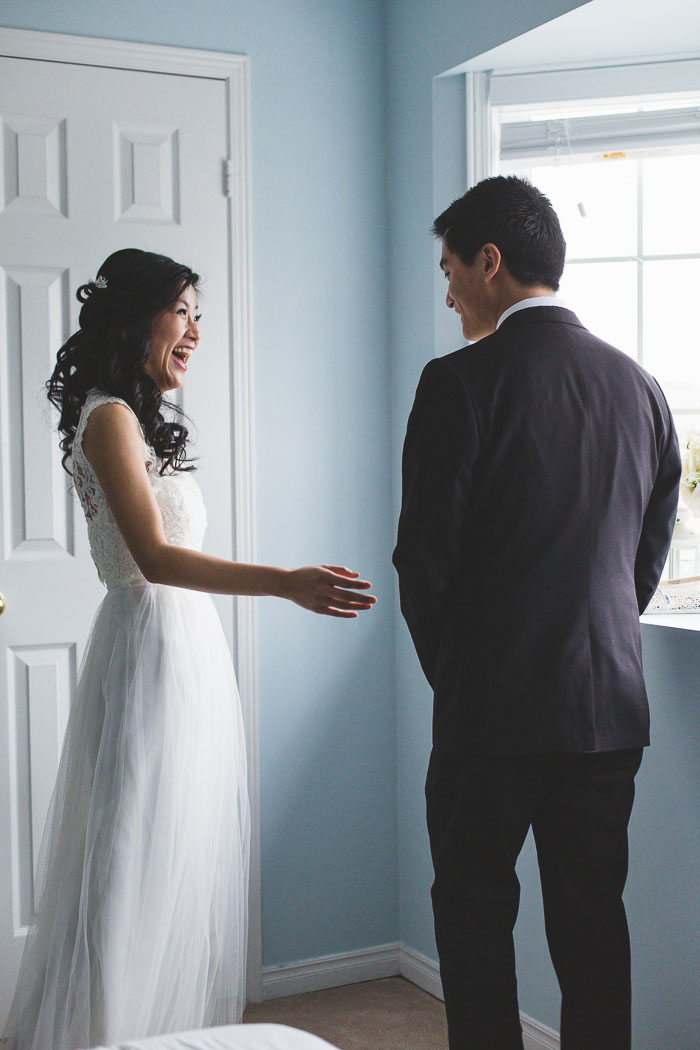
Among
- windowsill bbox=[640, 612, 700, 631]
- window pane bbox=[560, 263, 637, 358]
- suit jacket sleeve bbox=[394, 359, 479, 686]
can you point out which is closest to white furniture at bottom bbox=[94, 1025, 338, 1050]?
suit jacket sleeve bbox=[394, 359, 479, 686]

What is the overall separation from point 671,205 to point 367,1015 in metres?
2.14

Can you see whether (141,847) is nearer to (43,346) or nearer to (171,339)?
(171,339)

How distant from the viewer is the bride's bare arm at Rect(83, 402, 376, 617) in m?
1.72

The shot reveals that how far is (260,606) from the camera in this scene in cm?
275

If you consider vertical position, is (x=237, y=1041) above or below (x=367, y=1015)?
above

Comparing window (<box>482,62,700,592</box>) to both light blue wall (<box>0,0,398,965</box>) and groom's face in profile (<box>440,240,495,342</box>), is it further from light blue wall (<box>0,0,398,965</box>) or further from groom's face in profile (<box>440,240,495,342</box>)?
groom's face in profile (<box>440,240,495,342</box>)

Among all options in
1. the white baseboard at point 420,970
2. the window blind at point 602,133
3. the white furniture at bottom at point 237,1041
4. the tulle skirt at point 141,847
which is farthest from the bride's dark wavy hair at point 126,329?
the white baseboard at point 420,970

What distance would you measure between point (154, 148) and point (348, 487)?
99 centimetres

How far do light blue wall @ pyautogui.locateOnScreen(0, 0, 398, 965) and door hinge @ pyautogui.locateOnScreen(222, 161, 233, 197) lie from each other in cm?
8

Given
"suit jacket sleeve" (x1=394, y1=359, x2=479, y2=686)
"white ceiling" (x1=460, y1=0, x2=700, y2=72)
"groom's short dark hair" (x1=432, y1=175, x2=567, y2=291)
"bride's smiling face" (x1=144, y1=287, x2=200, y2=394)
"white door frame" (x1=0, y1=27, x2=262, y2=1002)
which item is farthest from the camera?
"white door frame" (x1=0, y1=27, x2=262, y2=1002)

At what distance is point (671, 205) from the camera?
2.52m

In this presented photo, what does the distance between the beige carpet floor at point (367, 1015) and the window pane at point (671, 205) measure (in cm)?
197

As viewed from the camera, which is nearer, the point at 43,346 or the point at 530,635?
the point at 530,635

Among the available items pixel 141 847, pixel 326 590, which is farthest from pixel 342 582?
pixel 141 847
